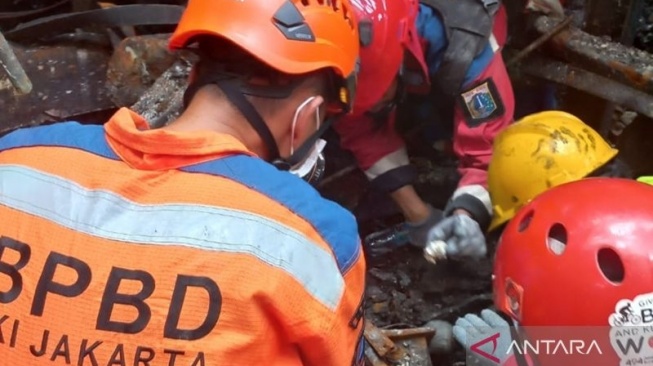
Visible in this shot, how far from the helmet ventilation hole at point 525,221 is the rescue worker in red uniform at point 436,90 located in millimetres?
391

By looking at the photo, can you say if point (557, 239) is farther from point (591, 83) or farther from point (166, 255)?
point (591, 83)

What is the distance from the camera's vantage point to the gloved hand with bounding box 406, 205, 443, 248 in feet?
10.7

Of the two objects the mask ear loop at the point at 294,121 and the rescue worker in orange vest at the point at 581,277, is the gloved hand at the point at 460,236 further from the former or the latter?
the mask ear loop at the point at 294,121

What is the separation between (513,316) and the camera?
2242mm

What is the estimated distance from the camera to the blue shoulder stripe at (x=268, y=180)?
1601 mm

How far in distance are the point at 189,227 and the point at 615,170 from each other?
2.16 metres

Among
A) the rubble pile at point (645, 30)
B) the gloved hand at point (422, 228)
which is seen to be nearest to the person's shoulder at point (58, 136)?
the gloved hand at point (422, 228)

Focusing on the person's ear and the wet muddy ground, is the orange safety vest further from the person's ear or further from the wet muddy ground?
the wet muddy ground

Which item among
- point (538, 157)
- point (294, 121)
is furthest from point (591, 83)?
point (294, 121)

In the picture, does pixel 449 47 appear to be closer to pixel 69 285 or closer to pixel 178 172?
pixel 178 172

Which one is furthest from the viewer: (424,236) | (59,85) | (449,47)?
(59,85)

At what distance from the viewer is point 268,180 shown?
1.61m

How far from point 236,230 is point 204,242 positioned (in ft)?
0.21

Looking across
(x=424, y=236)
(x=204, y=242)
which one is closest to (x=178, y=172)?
(x=204, y=242)
